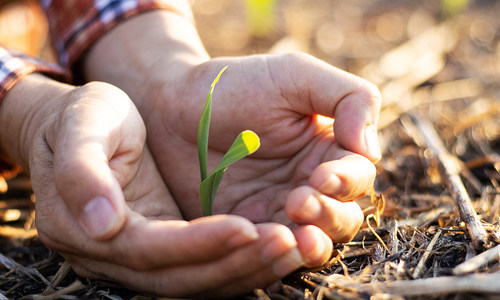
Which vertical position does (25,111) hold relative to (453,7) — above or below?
below

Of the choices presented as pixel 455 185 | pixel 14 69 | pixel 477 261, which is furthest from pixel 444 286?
pixel 14 69

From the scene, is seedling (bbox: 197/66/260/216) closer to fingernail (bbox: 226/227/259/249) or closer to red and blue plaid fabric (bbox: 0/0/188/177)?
fingernail (bbox: 226/227/259/249)

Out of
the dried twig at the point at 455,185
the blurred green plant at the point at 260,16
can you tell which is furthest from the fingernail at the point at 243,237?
the blurred green plant at the point at 260,16

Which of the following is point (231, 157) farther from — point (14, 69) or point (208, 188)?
point (14, 69)

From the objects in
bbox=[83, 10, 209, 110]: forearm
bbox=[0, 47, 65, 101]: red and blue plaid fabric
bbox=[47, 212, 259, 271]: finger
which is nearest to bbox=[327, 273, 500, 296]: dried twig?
bbox=[47, 212, 259, 271]: finger

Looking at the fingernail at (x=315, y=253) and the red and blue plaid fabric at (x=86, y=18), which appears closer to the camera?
the fingernail at (x=315, y=253)

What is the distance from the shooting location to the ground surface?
2.61 ft

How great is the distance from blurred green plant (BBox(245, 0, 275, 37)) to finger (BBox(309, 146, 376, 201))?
171 centimetres

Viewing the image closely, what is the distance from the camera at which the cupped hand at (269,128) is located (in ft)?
3.01

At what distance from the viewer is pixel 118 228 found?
27.1 inches

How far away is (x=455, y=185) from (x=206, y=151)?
654 mm

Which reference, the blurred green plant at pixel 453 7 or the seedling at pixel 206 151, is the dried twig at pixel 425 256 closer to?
the seedling at pixel 206 151

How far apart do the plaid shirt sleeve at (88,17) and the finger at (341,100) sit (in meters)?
0.65

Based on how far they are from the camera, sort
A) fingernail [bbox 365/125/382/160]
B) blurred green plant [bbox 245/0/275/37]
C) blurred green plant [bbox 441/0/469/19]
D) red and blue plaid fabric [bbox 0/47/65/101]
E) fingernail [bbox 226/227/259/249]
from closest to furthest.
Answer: fingernail [bbox 226/227/259/249] → fingernail [bbox 365/125/382/160] → red and blue plaid fabric [bbox 0/47/65/101] → blurred green plant [bbox 245/0/275/37] → blurred green plant [bbox 441/0/469/19]
